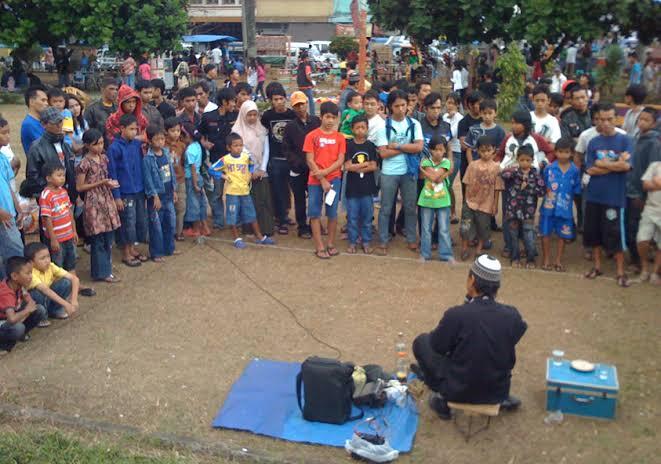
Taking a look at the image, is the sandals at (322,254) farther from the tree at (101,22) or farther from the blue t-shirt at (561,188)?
the tree at (101,22)

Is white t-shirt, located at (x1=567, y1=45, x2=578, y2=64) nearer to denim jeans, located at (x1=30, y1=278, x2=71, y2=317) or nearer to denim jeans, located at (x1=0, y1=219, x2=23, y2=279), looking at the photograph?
denim jeans, located at (x1=30, y1=278, x2=71, y2=317)

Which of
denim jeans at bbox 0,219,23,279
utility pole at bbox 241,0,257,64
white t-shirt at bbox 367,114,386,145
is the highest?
utility pole at bbox 241,0,257,64

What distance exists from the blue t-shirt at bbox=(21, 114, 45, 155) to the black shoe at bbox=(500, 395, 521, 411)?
5.51 meters

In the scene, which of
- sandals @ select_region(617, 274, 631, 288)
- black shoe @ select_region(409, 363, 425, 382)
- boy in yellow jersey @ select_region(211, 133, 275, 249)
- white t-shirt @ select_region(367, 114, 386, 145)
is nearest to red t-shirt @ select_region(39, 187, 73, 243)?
boy in yellow jersey @ select_region(211, 133, 275, 249)

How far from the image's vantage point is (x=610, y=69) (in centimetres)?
2420

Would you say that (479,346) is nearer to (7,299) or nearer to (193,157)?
(7,299)

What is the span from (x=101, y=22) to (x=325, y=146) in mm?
17238

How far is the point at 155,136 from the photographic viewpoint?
8.10 meters

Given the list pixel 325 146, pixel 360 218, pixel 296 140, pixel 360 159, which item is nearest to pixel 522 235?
pixel 360 218

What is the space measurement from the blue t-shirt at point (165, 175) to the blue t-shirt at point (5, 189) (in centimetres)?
175

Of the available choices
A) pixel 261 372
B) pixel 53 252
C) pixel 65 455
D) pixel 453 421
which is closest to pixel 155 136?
pixel 53 252

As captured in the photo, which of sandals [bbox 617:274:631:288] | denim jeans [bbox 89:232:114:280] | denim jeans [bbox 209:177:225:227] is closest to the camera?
sandals [bbox 617:274:631:288]

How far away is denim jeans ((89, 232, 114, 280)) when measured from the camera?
25.5 feet

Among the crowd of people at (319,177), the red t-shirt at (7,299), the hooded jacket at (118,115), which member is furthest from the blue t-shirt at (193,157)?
the red t-shirt at (7,299)
